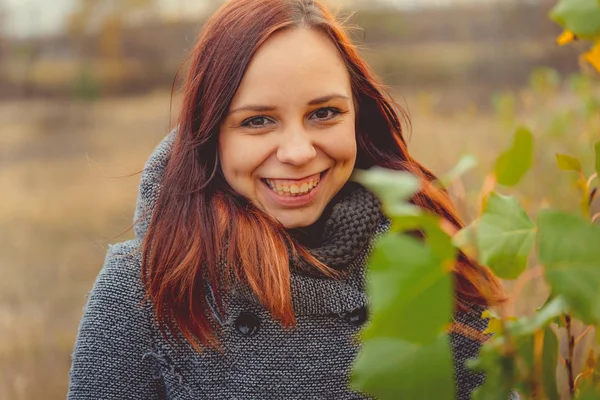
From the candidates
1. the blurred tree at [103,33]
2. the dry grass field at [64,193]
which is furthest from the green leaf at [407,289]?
the blurred tree at [103,33]

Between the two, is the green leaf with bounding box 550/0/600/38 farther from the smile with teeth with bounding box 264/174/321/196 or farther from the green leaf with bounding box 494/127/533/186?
the smile with teeth with bounding box 264/174/321/196

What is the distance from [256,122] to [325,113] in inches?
5.5

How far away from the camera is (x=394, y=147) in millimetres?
1855

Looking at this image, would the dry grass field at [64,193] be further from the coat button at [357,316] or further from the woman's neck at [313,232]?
the coat button at [357,316]

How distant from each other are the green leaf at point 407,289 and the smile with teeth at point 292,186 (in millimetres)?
1141

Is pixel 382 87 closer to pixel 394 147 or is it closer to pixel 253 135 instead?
pixel 394 147

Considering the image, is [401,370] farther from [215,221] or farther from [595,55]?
[215,221]

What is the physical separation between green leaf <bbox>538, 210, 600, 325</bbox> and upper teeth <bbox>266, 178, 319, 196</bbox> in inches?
44.0

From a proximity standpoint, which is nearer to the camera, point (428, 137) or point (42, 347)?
point (42, 347)

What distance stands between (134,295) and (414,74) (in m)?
10.7

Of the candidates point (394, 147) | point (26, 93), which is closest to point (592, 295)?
point (394, 147)

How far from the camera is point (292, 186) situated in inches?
61.4

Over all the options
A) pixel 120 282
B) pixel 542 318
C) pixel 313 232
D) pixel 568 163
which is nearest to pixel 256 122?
pixel 313 232

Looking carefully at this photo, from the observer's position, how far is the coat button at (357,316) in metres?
1.68
